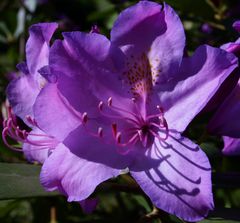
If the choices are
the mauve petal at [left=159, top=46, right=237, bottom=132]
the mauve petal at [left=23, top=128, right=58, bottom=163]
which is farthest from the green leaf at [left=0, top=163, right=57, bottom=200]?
the mauve petal at [left=159, top=46, right=237, bottom=132]

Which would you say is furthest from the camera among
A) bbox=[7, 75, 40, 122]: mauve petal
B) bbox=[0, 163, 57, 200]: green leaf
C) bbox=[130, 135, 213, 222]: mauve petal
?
bbox=[7, 75, 40, 122]: mauve petal

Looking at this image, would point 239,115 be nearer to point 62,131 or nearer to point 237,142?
point 237,142

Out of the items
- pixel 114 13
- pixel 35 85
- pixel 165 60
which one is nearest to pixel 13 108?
pixel 35 85

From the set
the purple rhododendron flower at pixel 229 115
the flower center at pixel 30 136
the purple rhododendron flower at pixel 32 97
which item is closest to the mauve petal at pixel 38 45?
the purple rhododendron flower at pixel 32 97

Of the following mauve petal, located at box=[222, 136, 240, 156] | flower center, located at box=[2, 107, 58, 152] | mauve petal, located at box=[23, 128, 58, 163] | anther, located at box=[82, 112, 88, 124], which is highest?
anther, located at box=[82, 112, 88, 124]

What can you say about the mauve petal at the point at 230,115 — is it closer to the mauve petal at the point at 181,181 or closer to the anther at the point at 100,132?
the mauve petal at the point at 181,181

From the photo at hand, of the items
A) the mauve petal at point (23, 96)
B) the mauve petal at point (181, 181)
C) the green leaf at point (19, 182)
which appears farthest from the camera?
the mauve petal at point (23, 96)

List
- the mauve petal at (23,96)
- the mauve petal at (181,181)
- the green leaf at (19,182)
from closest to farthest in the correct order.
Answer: the mauve petal at (181,181)
the green leaf at (19,182)
the mauve petal at (23,96)

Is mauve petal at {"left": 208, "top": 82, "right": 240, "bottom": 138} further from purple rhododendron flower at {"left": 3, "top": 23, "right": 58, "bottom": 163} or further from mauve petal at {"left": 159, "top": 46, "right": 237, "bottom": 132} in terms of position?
purple rhododendron flower at {"left": 3, "top": 23, "right": 58, "bottom": 163}
